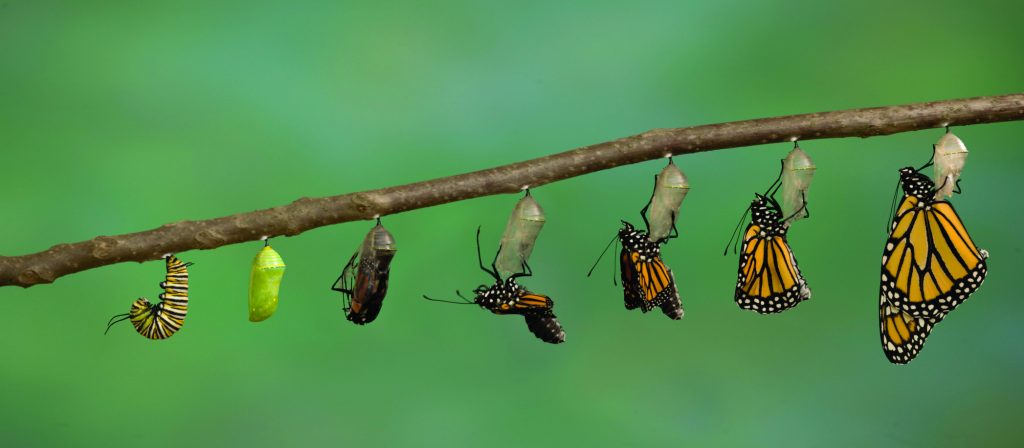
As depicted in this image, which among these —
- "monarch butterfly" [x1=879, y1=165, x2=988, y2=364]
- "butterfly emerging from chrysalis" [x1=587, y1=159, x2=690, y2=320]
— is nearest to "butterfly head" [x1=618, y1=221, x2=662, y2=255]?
"butterfly emerging from chrysalis" [x1=587, y1=159, x2=690, y2=320]

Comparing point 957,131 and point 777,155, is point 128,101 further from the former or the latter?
point 957,131

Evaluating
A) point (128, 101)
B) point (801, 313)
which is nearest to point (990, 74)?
point (801, 313)

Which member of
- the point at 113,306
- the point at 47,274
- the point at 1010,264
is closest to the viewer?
the point at 47,274

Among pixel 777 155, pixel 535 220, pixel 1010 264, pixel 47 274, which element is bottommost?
pixel 47 274

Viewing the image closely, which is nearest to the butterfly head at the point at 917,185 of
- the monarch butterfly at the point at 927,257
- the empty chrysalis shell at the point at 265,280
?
the monarch butterfly at the point at 927,257

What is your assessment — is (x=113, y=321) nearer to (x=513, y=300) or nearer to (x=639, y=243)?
(x=513, y=300)

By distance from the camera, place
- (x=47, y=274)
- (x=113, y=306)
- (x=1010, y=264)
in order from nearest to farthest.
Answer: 1. (x=47, y=274)
2. (x=113, y=306)
3. (x=1010, y=264)

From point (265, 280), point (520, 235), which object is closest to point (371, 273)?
point (265, 280)
